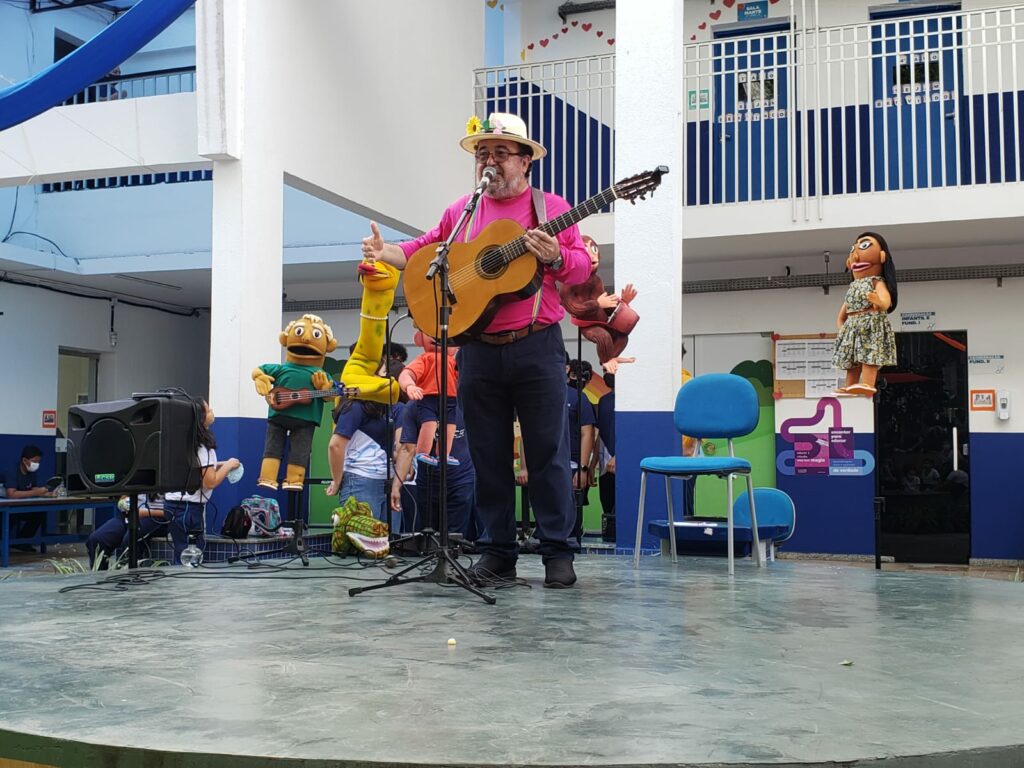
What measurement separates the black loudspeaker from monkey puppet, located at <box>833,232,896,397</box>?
4.25 meters

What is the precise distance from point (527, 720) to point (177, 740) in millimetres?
622

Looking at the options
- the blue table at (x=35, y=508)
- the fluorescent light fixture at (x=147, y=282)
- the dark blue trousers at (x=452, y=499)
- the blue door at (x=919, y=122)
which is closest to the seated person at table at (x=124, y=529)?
the dark blue trousers at (x=452, y=499)

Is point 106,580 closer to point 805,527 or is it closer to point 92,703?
point 92,703

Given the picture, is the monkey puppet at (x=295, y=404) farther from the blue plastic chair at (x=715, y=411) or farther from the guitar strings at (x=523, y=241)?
the guitar strings at (x=523, y=241)

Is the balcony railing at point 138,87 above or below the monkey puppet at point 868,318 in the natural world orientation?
above

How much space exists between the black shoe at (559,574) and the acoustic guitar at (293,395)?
2733 millimetres

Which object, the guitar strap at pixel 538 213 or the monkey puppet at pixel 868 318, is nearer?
the guitar strap at pixel 538 213

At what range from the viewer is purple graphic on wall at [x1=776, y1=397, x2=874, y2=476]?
11.2m

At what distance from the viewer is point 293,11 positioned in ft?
25.5

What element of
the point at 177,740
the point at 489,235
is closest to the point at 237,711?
the point at 177,740

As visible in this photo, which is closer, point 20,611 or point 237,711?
point 237,711

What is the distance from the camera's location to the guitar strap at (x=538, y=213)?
389 centimetres

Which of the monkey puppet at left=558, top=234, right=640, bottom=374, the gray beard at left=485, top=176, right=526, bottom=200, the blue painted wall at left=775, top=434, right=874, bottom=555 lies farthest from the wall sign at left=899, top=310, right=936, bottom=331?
the gray beard at left=485, top=176, right=526, bottom=200

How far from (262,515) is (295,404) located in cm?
79
